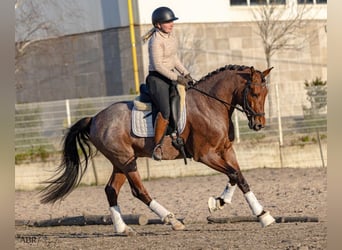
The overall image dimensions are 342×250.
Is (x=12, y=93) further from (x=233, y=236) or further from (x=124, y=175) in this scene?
(x=124, y=175)

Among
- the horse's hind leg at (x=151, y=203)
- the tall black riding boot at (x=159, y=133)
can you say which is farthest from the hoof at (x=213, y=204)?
the tall black riding boot at (x=159, y=133)

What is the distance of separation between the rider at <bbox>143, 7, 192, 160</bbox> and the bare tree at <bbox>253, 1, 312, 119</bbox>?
46.9ft

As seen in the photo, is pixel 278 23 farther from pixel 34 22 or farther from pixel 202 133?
pixel 202 133

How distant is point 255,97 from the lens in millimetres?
8539

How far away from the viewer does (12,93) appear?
3.37m

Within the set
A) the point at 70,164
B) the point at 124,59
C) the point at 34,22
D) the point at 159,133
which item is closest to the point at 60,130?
the point at 34,22

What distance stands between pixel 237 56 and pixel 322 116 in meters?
4.41

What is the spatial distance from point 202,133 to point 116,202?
1.21m

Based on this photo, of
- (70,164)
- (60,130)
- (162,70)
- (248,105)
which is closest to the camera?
(162,70)

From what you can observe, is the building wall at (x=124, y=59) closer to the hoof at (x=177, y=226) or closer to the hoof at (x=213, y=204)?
the hoof at (x=213, y=204)

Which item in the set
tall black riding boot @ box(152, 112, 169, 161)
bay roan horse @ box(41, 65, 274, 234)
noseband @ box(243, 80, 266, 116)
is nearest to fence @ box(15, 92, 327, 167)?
bay roan horse @ box(41, 65, 274, 234)

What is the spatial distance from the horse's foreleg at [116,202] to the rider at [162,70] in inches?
23.5

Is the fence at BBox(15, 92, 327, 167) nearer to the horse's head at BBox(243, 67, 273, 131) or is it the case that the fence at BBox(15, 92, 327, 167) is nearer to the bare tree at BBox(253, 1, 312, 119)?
the bare tree at BBox(253, 1, 312, 119)

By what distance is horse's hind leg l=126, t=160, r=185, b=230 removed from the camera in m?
8.35
